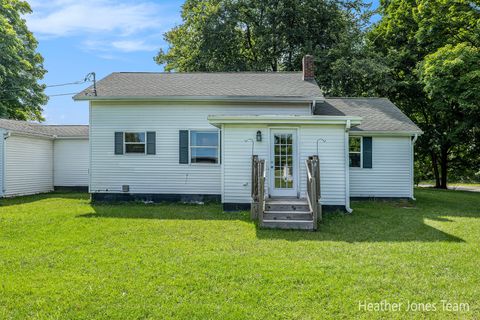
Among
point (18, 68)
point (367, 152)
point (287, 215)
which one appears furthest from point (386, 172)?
point (18, 68)

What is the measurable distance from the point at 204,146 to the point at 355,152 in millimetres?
5521

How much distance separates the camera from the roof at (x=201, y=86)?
1188 cm

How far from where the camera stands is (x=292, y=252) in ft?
19.5

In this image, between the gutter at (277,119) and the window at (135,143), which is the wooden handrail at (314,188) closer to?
the gutter at (277,119)

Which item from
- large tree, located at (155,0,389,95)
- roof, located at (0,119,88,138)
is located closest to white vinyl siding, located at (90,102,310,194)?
roof, located at (0,119,88,138)

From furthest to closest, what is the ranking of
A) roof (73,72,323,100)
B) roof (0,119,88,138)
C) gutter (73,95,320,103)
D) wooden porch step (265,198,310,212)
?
roof (0,119,88,138) → roof (73,72,323,100) → gutter (73,95,320,103) → wooden porch step (265,198,310,212)

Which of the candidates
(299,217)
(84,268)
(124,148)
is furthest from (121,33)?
(84,268)

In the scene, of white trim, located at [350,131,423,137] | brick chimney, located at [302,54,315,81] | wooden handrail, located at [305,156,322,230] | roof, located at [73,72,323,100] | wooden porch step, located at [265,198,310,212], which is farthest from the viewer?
brick chimney, located at [302,54,315,81]

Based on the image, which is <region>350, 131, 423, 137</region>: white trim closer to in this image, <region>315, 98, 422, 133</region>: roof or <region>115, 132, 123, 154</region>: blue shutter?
<region>315, 98, 422, 133</region>: roof

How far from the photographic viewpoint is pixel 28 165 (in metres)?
15.1

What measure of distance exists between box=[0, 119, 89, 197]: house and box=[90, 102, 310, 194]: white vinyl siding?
14.9ft

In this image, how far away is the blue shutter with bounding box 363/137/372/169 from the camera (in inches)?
496

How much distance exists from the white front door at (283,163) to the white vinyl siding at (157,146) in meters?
2.39

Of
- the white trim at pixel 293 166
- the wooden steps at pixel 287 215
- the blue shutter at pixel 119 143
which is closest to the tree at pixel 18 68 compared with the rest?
the blue shutter at pixel 119 143
